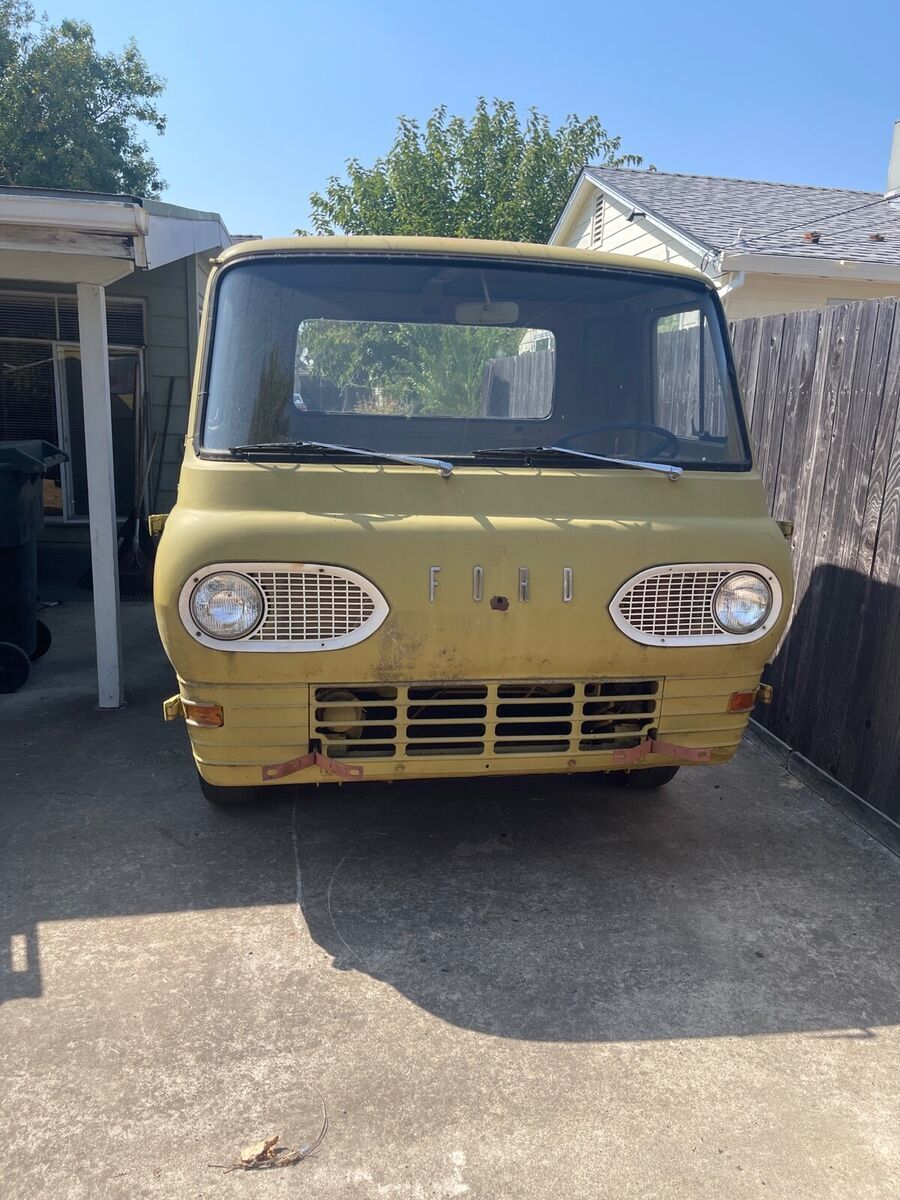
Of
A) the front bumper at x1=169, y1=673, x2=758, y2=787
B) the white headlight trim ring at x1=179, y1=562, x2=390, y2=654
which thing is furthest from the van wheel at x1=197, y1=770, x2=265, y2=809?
the white headlight trim ring at x1=179, y1=562, x2=390, y2=654

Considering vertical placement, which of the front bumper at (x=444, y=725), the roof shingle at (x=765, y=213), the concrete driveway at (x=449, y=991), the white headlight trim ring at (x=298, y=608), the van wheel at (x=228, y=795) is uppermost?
the roof shingle at (x=765, y=213)

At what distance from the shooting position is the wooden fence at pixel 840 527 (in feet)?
13.1

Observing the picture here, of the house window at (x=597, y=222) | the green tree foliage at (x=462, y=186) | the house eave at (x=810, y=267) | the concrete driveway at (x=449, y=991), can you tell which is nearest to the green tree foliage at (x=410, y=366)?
the concrete driveway at (x=449, y=991)

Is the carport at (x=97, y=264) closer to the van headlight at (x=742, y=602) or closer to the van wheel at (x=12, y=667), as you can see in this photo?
the van wheel at (x=12, y=667)

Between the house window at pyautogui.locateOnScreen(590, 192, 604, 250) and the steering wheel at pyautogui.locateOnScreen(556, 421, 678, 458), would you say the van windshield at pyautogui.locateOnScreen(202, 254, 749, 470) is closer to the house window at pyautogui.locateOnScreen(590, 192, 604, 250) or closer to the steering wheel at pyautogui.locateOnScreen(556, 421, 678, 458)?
the steering wheel at pyautogui.locateOnScreen(556, 421, 678, 458)

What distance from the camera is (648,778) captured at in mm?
4289

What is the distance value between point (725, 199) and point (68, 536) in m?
8.70

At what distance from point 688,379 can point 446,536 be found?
1.44 metres

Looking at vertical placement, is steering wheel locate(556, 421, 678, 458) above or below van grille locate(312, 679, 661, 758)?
above

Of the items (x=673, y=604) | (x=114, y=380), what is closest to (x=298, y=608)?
(x=673, y=604)

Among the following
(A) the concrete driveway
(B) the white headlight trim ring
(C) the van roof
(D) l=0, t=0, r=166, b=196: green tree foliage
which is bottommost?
(A) the concrete driveway

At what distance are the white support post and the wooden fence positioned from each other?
3733 mm

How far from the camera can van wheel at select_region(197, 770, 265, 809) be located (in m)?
3.90

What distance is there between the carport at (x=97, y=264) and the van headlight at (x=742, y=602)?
332 centimetres
